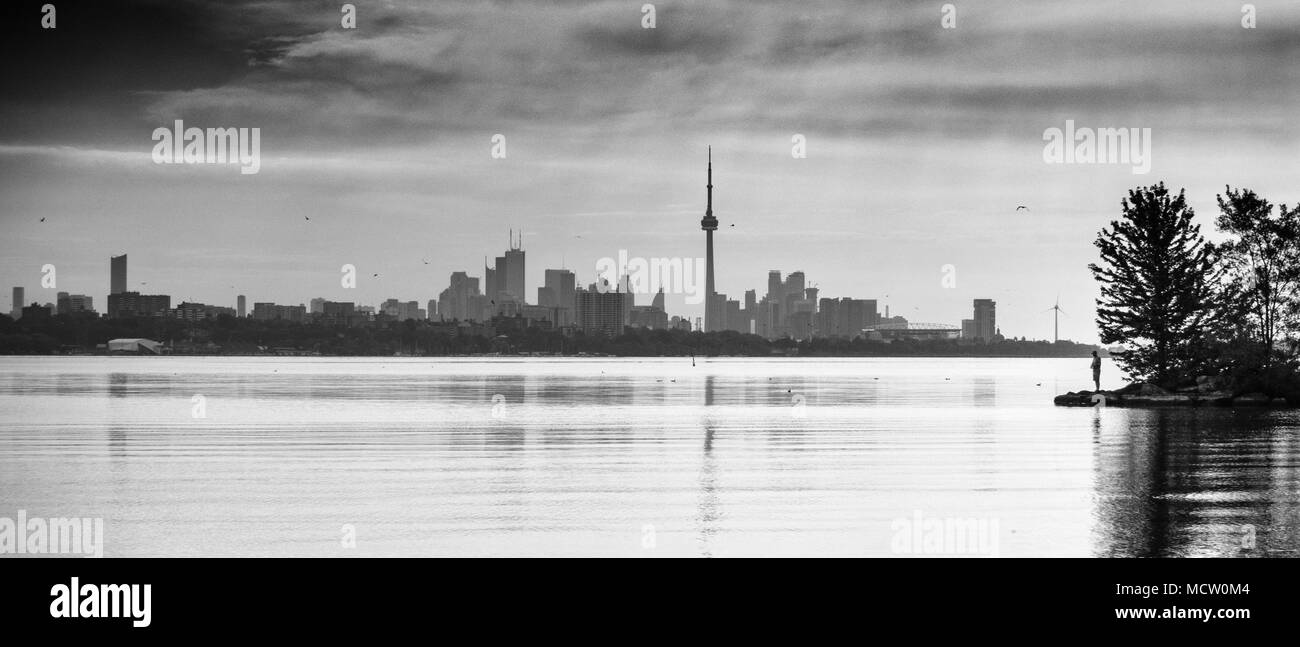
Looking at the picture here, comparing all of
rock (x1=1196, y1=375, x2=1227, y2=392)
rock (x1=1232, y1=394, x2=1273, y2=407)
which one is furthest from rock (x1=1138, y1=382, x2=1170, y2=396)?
rock (x1=1232, y1=394, x2=1273, y2=407)

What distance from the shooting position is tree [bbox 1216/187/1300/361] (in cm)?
5803

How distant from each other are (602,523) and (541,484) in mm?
5356

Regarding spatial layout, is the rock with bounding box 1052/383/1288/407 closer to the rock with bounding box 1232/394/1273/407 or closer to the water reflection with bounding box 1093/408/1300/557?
the rock with bounding box 1232/394/1273/407

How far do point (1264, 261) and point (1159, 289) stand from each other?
5.04 m

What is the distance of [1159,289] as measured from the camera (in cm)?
6000

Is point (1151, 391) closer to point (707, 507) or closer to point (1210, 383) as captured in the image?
point (1210, 383)

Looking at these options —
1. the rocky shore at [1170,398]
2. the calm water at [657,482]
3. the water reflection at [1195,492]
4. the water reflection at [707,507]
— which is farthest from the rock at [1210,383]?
the water reflection at [707,507]

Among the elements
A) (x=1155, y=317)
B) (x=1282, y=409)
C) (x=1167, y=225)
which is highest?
(x=1167, y=225)

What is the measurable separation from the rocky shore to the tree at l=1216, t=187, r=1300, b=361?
2703 mm

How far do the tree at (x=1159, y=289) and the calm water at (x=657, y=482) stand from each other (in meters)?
14.4

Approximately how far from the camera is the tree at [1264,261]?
58031 mm
